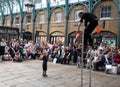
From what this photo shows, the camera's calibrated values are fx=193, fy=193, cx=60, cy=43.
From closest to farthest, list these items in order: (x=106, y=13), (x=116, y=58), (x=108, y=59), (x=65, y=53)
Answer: (x=116, y=58)
(x=108, y=59)
(x=65, y=53)
(x=106, y=13)

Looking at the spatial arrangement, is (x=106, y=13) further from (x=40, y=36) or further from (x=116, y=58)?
(x=40, y=36)

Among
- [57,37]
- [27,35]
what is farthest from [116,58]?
[27,35]

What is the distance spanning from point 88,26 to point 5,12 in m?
28.6

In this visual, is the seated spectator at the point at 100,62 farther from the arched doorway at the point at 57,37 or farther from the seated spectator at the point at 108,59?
A: the arched doorway at the point at 57,37

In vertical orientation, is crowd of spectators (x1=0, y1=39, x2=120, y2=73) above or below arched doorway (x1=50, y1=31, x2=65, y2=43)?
below

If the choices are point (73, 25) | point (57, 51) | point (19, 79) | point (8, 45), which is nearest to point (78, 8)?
point (73, 25)

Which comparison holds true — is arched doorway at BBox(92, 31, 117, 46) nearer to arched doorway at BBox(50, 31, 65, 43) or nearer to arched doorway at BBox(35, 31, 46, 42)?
arched doorway at BBox(50, 31, 65, 43)

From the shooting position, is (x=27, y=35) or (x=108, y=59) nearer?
(x=108, y=59)

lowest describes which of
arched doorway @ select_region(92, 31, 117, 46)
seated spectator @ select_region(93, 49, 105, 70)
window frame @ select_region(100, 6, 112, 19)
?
seated spectator @ select_region(93, 49, 105, 70)

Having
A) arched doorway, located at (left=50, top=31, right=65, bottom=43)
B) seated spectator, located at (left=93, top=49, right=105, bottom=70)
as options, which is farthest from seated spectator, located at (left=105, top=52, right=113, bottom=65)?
arched doorway, located at (left=50, top=31, right=65, bottom=43)

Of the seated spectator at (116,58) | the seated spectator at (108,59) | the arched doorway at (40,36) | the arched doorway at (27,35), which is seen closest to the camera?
the seated spectator at (116,58)

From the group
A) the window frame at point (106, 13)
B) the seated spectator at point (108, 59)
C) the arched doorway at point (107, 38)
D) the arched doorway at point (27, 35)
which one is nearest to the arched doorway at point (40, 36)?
the arched doorway at point (27, 35)

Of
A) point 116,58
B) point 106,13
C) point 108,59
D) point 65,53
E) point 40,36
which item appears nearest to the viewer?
point 116,58

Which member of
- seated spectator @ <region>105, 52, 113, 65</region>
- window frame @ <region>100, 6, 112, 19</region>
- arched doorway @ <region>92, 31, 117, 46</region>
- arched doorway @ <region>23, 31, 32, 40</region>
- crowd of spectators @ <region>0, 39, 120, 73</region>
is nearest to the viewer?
seated spectator @ <region>105, 52, 113, 65</region>
